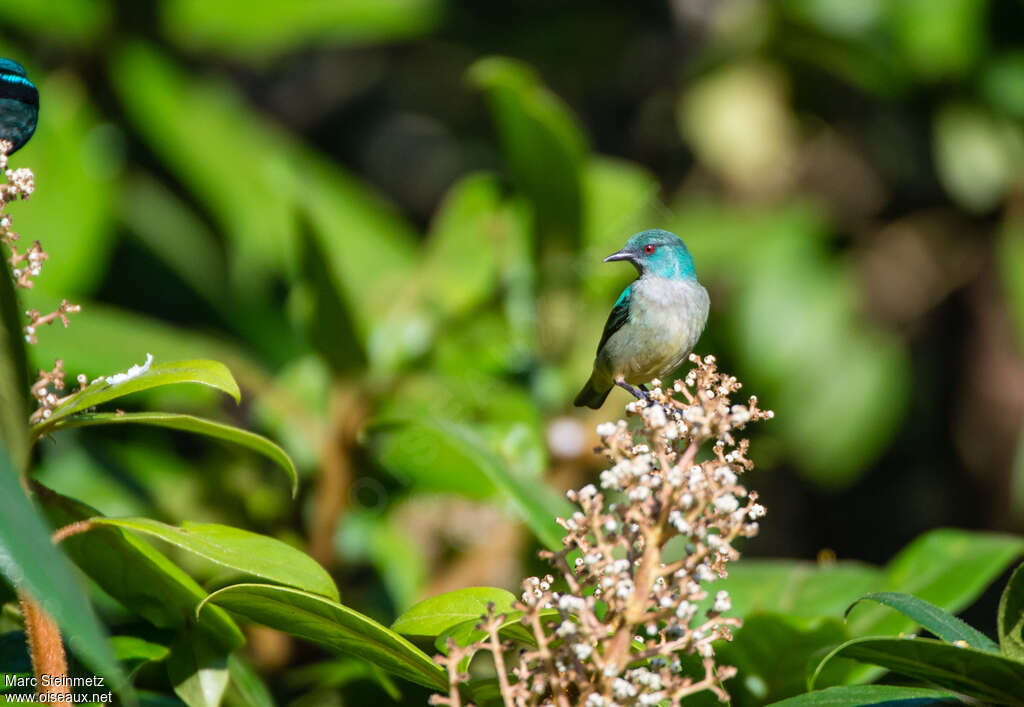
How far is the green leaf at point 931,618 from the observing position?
996 millimetres

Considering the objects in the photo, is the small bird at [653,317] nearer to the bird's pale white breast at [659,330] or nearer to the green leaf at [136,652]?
the bird's pale white breast at [659,330]

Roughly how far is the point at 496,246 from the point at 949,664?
1.92 metres

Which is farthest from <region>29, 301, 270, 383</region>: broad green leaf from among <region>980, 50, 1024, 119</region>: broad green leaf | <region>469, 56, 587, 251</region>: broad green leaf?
<region>980, 50, 1024, 119</region>: broad green leaf

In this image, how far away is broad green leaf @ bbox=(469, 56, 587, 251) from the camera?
2320 millimetres

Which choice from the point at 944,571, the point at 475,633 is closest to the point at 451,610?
the point at 475,633

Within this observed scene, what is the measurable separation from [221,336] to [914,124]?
2.88 m

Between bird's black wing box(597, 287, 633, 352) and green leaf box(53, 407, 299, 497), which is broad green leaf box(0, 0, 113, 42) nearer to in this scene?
green leaf box(53, 407, 299, 497)

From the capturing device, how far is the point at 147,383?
989 mm

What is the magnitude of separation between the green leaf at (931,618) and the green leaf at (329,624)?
401mm

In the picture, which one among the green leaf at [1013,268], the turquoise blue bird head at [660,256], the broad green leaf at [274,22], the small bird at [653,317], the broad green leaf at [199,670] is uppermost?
the broad green leaf at [274,22]

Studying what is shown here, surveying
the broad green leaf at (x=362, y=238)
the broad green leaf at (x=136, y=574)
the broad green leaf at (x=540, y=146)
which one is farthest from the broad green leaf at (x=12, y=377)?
the broad green leaf at (x=362, y=238)

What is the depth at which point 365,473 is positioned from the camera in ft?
7.57

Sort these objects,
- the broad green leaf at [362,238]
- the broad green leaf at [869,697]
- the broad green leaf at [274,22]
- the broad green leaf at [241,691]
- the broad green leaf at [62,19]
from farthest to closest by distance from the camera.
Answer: the broad green leaf at [274,22] → the broad green leaf at [62,19] → the broad green leaf at [362,238] → the broad green leaf at [241,691] → the broad green leaf at [869,697]

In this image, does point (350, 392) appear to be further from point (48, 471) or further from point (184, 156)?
point (184, 156)
